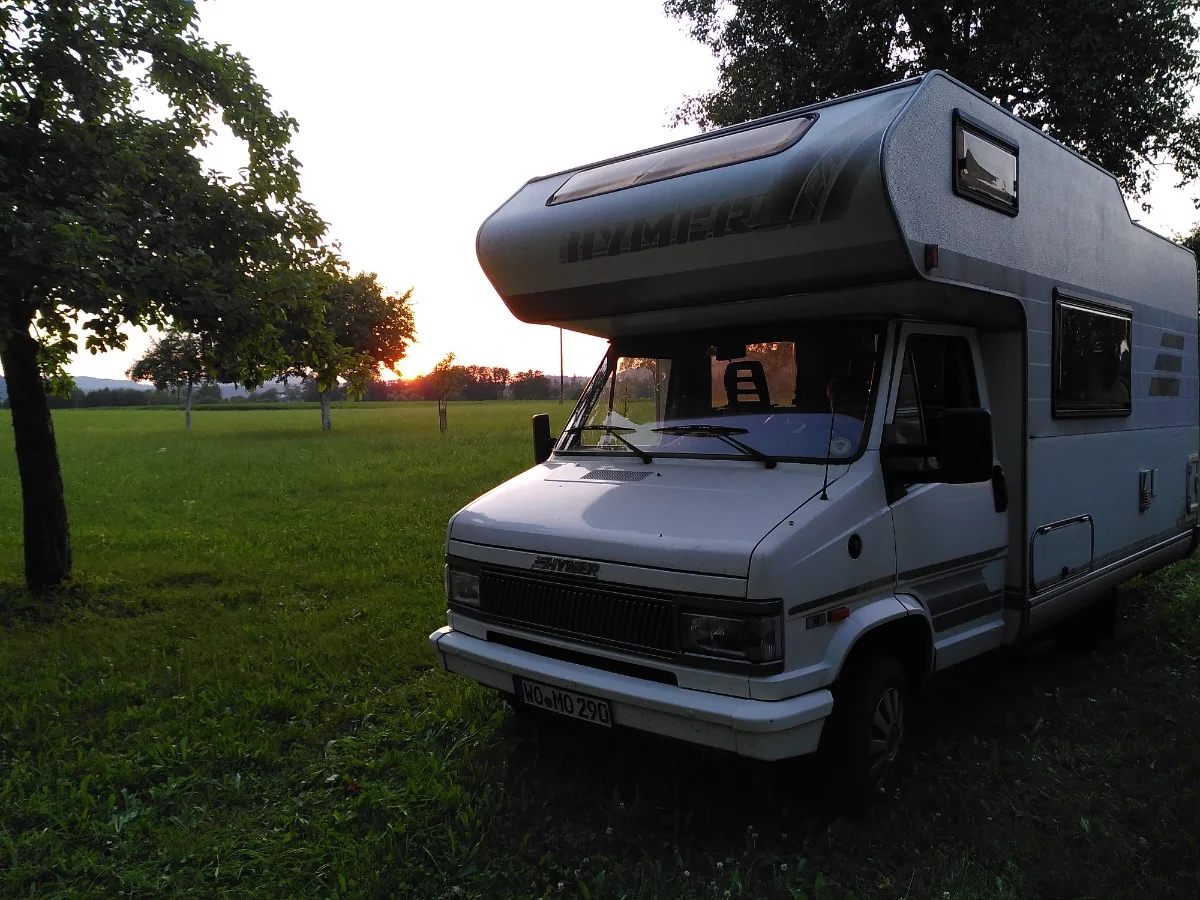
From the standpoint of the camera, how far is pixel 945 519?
437cm

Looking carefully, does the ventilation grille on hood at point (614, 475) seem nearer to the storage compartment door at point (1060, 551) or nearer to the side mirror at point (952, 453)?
the side mirror at point (952, 453)

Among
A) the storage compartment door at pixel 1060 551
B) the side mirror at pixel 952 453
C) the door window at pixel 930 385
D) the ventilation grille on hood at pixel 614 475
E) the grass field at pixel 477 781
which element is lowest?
the grass field at pixel 477 781

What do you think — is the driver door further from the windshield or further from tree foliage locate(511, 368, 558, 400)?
tree foliage locate(511, 368, 558, 400)

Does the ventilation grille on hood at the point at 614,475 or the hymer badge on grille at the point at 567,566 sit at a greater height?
the ventilation grille on hood at the point at 614,475

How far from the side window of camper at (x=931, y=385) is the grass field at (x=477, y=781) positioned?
1.71 metres

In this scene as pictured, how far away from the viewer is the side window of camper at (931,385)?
4.29 meters

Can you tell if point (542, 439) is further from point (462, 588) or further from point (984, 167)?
point (984, 167)

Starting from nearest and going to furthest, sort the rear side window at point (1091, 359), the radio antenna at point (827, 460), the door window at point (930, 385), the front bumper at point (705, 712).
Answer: the front bumper at point (705, 712)
the radio antenna at point (827, 460)
the door window at point (930, 385)
the rear side window at point (1091, 359)

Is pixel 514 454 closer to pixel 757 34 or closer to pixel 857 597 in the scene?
pixel 757 34

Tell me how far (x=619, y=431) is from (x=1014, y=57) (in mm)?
11960

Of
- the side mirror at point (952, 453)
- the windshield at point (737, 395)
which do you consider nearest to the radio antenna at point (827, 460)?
the windshield at point (737, 395)

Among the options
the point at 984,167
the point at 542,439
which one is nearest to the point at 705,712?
Result: the point at 542,439

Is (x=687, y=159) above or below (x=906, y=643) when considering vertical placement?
above

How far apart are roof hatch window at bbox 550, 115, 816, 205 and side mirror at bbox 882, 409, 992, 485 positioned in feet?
4.81
